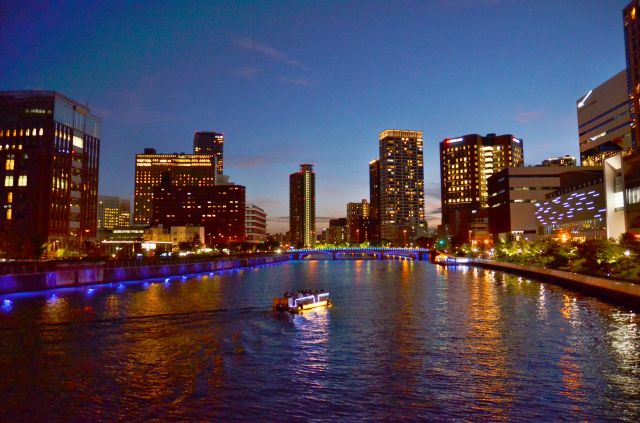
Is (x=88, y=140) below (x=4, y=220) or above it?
above

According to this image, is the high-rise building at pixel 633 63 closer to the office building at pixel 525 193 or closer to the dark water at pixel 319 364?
the office building at pixel 525 193

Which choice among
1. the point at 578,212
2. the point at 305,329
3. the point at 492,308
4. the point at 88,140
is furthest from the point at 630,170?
the point at 88,140

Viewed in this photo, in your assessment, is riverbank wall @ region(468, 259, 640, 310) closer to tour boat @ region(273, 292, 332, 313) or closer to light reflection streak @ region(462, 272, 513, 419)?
light reflection streak @ region(462, 272, 513, 419)

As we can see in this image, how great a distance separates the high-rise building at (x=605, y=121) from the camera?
540 ft

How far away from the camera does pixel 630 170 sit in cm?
10088

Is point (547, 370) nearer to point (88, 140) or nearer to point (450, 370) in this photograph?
point (450, 370)

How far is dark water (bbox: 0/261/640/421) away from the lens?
2083 cm

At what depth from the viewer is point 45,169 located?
153m

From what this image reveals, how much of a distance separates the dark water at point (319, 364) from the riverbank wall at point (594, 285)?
330 cm

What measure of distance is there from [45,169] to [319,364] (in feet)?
492

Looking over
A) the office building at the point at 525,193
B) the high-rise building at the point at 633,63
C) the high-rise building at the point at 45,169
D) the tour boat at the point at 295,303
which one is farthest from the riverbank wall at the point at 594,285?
the high-rise building at the point at 45,169

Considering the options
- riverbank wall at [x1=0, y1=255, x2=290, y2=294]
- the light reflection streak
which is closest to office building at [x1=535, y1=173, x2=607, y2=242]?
the light reflection streak

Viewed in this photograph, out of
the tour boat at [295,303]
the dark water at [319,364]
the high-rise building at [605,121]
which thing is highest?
the high-rise building at [605,121]

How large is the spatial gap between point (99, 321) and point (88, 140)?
144 m
